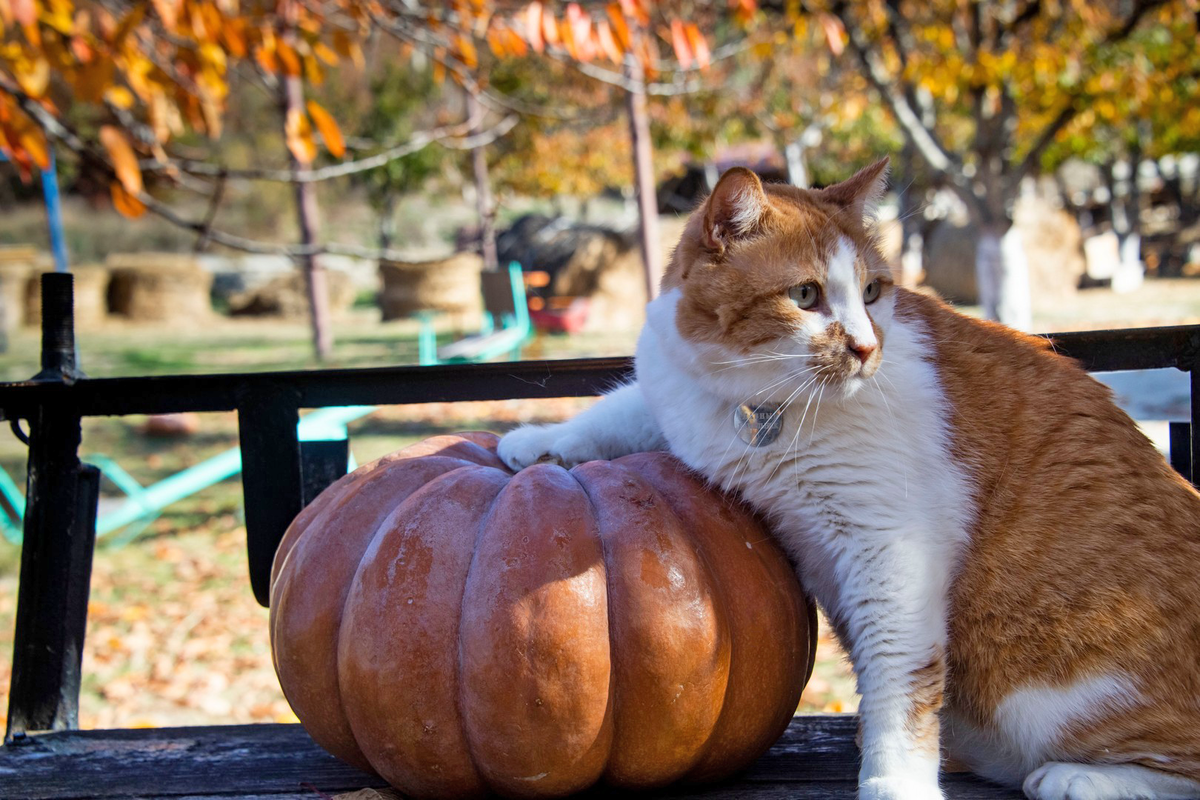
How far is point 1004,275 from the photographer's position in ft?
27.3

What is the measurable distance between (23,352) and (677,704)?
1420 centimetres

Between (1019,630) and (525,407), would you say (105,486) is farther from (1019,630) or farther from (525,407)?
(1019,630)

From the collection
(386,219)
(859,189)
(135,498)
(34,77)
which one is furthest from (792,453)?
(386,219)

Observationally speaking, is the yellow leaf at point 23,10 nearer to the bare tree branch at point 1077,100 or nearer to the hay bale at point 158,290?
the bare tree branch at point 1077,100

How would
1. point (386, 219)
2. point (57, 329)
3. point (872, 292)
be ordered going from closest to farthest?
1. point (872, 292)
2. point (57, 329)
3. point (386, 219)

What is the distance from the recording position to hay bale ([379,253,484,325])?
16.3 metres

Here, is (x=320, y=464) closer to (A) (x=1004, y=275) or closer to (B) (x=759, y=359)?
(B) (x=759, y=359)

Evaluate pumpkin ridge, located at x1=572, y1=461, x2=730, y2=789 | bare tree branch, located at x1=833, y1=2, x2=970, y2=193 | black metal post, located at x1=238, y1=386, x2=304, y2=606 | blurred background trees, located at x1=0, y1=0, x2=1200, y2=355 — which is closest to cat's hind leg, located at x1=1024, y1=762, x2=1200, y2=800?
pumpkin ridge, located at x1=572, y1=461, x2=730, y2=789

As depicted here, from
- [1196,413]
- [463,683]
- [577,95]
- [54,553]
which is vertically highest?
[577,95]

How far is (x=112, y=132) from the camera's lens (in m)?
2.42

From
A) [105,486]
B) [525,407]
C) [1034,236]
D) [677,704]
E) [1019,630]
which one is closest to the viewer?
[677,704]

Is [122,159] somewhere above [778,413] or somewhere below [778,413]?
above

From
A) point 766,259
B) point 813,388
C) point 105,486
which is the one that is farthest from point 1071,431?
point 105,486

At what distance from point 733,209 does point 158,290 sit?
17462mm
